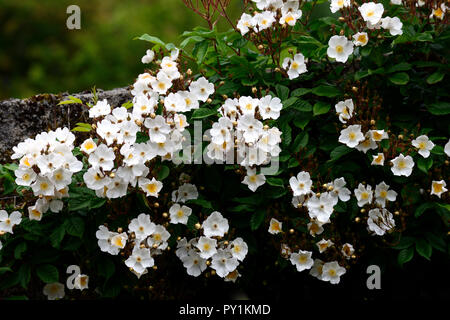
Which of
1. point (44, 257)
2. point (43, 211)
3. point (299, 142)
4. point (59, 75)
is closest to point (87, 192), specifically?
point (43, 211)

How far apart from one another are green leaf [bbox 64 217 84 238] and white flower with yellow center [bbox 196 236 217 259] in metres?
0.45

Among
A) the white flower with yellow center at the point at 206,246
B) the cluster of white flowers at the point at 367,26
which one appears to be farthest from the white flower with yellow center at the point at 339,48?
the white flower with yellow center at the point at 206,246

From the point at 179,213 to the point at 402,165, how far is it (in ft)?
2.98

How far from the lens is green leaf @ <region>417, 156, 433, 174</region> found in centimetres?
227

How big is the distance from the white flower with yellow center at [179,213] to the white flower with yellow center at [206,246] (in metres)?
0.11

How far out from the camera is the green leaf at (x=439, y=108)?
243 centimetres

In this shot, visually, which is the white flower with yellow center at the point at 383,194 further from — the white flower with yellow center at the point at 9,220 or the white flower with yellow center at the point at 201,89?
the white flower with yellow center at the point at 9,220

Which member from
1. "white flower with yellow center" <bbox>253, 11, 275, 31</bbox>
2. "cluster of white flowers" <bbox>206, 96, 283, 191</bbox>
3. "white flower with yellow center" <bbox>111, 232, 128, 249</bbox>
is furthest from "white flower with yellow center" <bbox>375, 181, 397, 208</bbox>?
"white flower with yellow center" <bbox>111, 232, 128, 249</bbox>

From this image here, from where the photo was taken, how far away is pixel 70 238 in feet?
7.50

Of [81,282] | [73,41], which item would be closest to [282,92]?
[81,282]

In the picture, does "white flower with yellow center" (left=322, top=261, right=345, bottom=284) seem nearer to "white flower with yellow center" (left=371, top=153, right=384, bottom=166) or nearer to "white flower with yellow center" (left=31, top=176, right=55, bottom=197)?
"white flower with yellow center" (left=371, top=153, right=384, bottom=166)

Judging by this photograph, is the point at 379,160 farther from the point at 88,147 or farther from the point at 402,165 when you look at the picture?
the point at 88,147

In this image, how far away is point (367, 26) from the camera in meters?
2.33

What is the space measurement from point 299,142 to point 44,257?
1.14m
